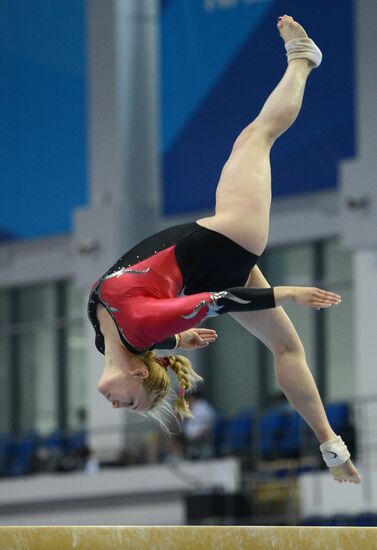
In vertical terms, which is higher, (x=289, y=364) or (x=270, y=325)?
(x=270, y=325)

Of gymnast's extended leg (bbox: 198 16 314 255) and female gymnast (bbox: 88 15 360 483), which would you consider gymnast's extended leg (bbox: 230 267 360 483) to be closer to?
female gymnast (bbox: 88 15 360 483)

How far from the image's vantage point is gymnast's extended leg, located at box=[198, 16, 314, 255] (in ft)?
15.6

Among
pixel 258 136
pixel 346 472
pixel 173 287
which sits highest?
pixel 258 136

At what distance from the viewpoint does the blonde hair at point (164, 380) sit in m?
4.70

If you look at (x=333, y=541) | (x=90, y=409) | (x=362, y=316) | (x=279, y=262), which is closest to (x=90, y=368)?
(x=90, y=409)

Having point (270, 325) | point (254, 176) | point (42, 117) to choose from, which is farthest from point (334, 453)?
point (42, 117)

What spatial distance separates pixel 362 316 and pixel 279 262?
2682mm

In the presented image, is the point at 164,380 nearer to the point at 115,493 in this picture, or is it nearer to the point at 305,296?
the point at 305,296

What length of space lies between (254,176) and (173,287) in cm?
58

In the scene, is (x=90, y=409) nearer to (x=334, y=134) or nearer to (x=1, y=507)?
(x=1, y=507)

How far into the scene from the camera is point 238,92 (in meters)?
10.9

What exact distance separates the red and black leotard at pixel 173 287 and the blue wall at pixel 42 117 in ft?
25.5

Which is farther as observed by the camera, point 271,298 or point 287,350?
point 287,350

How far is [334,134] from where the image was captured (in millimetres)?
10656
